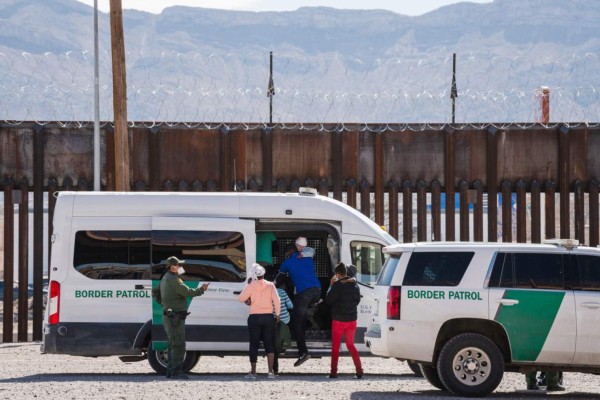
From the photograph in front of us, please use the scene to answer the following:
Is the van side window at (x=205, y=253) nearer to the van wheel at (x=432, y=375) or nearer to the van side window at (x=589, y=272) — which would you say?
the van wheel at (x=432, y=375)

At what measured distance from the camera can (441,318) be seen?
56.6 feet

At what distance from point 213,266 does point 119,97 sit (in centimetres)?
824

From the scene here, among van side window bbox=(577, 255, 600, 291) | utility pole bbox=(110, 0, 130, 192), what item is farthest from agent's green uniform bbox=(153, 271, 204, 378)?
utility pole bbox=(110, 0, 130, 192)

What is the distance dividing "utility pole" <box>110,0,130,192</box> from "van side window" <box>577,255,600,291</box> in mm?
11796

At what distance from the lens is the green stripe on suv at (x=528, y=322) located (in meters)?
17.1

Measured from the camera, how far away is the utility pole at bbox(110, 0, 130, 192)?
90.2 ft

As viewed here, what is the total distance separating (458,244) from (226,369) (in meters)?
5.87

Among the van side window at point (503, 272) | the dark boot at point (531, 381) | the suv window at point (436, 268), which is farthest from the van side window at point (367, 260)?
the van side window at point (503, 272)

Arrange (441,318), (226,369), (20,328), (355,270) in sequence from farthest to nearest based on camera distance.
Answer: (20,328), (226,369), (355,270), (441,318)

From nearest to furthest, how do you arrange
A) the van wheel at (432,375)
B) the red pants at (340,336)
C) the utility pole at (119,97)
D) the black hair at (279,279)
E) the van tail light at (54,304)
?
the van wheel at (432,375) < the red pants at (340,336) < the van tail light at (54,304) < the black hair at (279,279) < the utility pole at (119,97)

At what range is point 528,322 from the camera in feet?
56.3

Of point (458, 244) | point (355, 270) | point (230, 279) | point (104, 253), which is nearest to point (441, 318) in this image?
point (458, 244)

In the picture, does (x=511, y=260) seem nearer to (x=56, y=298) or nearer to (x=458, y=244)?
(x=458, y=244)

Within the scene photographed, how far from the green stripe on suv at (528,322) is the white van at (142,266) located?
432 centimetres
